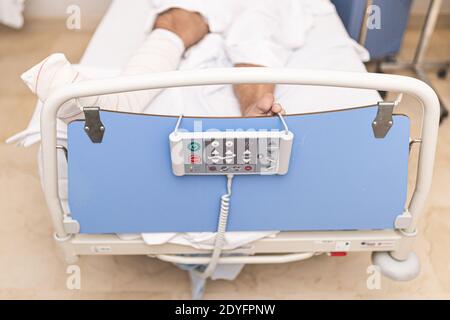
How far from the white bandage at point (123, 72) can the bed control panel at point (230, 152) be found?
9.9 inches

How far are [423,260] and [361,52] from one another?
816 millimetres

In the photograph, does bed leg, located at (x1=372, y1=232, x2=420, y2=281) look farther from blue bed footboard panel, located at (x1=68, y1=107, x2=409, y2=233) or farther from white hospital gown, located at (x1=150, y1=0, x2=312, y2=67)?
white hospital gown, located at (x1=150, y1=0, x2=312, y2=67)

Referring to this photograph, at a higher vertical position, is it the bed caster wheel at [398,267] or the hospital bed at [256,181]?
the hospital bed at [256,181]

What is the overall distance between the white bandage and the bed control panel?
0.25m

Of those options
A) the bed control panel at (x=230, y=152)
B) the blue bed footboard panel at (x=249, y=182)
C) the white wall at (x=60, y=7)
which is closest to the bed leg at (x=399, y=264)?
the blue bed footboard panel at (x=249, y=182)

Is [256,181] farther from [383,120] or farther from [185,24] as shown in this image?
[185,24]

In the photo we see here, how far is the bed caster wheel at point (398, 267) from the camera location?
1.28 metres

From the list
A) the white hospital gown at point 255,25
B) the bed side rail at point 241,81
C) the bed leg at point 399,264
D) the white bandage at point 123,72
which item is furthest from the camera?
the white hospital gown at point 255,25

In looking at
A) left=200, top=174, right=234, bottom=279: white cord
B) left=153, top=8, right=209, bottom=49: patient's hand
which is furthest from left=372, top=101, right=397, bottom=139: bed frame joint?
left=153, top=8, right=209, bottom=49: patient's hand

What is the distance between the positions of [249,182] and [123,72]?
57 centimetres

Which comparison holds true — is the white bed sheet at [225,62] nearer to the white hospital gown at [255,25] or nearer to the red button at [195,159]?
the white hospital gown at [255,25]

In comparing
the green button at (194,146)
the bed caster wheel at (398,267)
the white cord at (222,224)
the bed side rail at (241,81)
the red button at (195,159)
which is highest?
the bed side rail at (241,81)

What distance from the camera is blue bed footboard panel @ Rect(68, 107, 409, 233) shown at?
1077mm

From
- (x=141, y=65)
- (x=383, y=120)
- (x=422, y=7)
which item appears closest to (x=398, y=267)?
(x=383, y=120)
